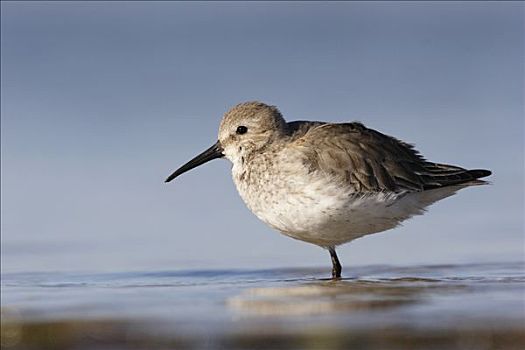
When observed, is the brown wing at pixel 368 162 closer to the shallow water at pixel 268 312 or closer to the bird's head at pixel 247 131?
the bird's head at pixel 247 131

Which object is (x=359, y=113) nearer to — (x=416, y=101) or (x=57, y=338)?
(x=416, y=101)

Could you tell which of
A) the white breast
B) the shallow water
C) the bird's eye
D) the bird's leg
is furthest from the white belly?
the bird's eye

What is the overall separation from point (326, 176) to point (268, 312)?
6.84 feet

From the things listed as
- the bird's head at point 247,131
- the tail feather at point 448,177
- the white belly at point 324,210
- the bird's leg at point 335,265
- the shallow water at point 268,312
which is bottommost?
the shallow water at point 268,312

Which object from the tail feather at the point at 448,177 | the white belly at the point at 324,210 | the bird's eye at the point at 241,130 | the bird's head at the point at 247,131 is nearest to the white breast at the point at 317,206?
the white belly at the point at 324,210

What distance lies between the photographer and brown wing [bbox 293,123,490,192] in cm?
811

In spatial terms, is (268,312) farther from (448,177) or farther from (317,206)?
(448,177)

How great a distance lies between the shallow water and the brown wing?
64 cm

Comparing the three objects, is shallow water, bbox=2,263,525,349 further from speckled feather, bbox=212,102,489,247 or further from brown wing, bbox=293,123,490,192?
brown wing, bbox=293,123,490,192

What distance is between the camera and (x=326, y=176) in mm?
8000

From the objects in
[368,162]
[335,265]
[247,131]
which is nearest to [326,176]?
[368,162]

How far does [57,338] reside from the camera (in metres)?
5.49

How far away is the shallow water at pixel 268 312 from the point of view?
530cm

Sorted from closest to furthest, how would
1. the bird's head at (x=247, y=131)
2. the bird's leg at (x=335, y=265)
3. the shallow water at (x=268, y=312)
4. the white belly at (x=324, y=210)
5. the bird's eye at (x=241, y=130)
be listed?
1. the shallow water at (x=268, y=312)
2. the white belly at (x=324, y=210)
3. the bird's leg at (x=335, y=265)
4. the bird's head at (x=247, y=131)
5. the bird's eye at (x=241, y=130)
